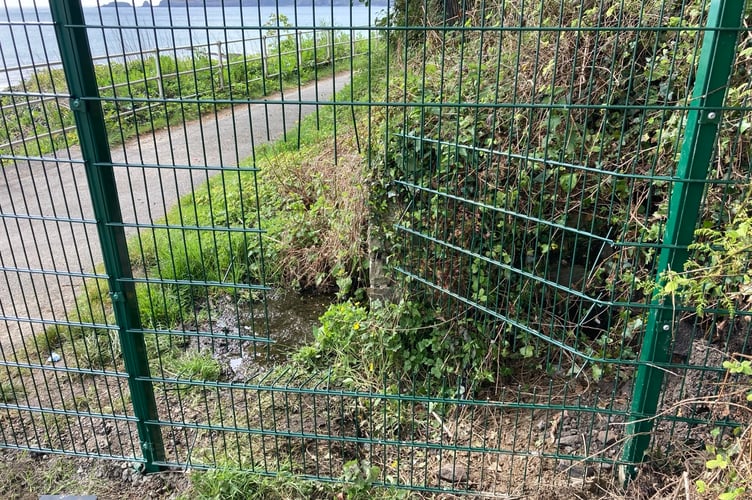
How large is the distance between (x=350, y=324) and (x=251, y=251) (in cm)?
181

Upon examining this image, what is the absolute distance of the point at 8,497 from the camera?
9.73 ft

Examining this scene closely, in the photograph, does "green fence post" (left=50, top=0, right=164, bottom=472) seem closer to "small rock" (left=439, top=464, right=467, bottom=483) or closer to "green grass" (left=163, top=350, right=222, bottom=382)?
"green grass" (left=163, top=350, right=222, bottom=382)

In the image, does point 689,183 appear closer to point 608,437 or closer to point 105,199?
point 608,437

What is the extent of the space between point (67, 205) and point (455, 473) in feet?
7.93

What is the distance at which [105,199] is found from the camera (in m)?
2.63

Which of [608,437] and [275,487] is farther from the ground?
[608,437]

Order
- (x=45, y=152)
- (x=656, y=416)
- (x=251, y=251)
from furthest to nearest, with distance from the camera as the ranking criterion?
(x=45, y=152) < (x=251, y=251) < (x=656, y=416)

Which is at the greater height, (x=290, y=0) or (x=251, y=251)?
(x=290, y=0)

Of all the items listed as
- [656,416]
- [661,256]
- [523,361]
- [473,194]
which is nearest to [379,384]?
[523,361]

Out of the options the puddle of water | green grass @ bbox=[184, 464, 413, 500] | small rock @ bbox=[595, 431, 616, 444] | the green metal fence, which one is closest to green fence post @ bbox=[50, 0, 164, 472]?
the green metal fence

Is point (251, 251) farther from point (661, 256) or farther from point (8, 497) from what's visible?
point (661, 256)

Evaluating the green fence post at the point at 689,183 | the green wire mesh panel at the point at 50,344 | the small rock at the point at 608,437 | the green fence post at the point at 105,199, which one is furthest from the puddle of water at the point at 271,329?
the green fence post at the point at 689,183

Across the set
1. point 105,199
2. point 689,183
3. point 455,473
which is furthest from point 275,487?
point 689,183

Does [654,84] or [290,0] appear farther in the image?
[654,84]
